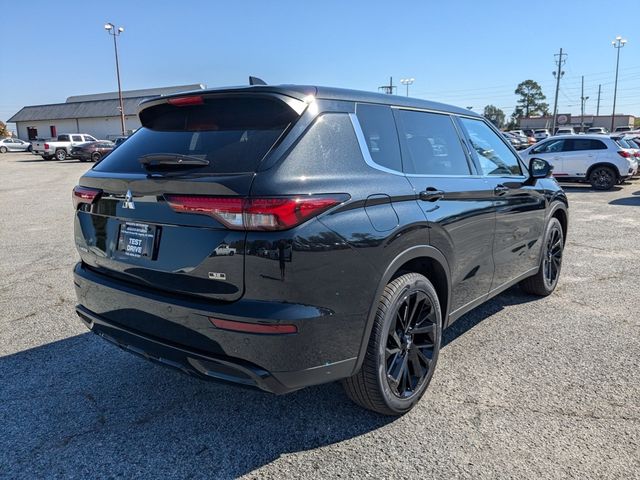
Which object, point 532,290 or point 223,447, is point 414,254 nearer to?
point 223,447

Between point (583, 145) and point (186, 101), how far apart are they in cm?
1655

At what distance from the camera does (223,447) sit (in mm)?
2711

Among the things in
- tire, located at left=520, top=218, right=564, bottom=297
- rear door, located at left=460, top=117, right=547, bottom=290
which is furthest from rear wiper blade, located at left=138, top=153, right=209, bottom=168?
tire, located at left=520, top=218, right=564, bottom=297

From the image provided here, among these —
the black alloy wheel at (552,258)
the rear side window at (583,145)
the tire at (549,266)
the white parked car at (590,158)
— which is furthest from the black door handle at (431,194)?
the rear side window at (583,145)

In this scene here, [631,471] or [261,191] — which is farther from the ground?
[261,191]

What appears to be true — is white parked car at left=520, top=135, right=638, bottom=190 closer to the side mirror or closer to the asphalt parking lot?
the side mirror

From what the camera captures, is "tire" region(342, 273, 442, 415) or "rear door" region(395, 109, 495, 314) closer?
"tire" region(342, 273, 442, 415)

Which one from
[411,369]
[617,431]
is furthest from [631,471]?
[411,369]

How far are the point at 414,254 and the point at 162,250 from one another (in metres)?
1.38

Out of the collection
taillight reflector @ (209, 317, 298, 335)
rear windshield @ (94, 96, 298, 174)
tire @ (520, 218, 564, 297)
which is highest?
rear windshield @ (94, 96, 298, 174)

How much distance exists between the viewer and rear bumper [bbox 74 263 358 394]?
2.31 metres

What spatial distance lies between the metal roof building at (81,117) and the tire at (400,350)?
58.3 metres

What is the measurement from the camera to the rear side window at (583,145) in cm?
1617

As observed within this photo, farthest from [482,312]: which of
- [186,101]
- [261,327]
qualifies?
[186,101]
